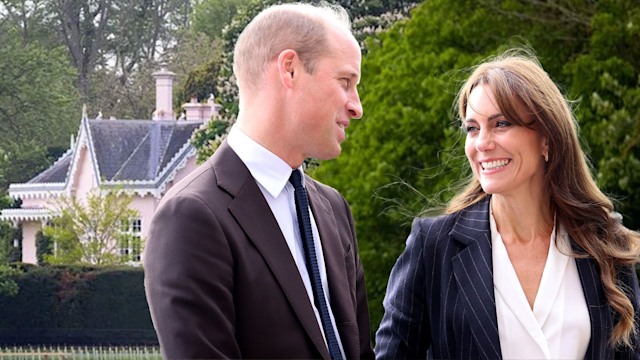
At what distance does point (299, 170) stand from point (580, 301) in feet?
3.06

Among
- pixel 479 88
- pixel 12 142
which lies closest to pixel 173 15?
pixel 12 142

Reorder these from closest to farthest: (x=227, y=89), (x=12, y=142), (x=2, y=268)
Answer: (x=227, y=89) < (x=2, y=268) < (x=12, y=142)

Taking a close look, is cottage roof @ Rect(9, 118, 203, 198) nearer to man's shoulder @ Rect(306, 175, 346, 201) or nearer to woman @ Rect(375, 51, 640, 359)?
woman @ Rect(375, 51, 640, 359)

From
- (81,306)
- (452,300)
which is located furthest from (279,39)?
(81,306)

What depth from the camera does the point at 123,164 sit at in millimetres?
52344

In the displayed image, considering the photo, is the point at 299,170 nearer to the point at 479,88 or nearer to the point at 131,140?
the point at 479,88

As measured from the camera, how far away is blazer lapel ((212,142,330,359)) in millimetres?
3039

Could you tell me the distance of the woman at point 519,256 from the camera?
12.0 feet

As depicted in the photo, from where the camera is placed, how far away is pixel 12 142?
53.4m

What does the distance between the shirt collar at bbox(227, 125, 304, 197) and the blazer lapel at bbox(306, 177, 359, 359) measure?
0.52 feet

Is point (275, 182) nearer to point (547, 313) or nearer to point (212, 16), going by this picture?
point (547, 313)

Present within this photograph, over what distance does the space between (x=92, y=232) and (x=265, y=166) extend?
4099 centimetres

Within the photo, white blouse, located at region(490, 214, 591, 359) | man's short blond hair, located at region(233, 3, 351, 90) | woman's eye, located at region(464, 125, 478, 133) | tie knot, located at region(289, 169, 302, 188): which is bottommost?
white blouse, located at region(490, 214, 591, 359)

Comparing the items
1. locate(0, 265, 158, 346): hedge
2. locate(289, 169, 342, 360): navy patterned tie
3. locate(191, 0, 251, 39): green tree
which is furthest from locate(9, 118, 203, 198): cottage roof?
locate(289, 169, 342, 360): navy patterned tie
